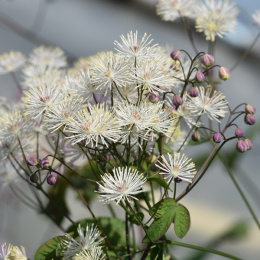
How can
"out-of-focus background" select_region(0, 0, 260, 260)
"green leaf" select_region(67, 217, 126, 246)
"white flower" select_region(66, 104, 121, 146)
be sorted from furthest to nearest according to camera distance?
"out-of-focus background" select_region(0, 0, 260, 260) → "green leaf" select_region(67, 217, 126, 246) → "white flower" select_region(66, 104, 121, 146)

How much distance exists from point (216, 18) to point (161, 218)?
233mm

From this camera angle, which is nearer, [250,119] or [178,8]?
[250,119]

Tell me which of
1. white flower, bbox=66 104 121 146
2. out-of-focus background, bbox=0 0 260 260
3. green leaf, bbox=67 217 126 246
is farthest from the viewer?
out-of-focus background, bbox=0 0 260 260

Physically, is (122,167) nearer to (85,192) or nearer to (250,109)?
(250,109)

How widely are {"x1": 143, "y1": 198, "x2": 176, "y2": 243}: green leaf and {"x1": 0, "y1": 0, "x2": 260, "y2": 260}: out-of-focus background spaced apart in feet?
1.19

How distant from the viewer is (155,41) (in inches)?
57.4

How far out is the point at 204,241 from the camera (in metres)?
1.02

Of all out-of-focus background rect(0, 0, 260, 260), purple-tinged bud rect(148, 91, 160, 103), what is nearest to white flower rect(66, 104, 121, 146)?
purple-tinged bud rect(148, 91, 160, 103)

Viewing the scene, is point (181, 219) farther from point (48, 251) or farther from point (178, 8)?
point (178, 8)

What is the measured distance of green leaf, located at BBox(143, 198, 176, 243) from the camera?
39 centimetres

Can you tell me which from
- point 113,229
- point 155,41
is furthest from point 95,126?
point 155,41

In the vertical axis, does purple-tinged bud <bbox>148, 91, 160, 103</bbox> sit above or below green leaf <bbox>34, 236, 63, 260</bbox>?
above

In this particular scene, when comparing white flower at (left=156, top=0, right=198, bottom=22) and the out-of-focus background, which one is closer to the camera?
white flower at (left=156, top=0, right=198, bottom=22)

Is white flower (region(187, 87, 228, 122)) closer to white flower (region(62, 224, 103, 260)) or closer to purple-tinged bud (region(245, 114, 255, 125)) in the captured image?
purple-tinged bud (region(245, 114, 255, 125))
